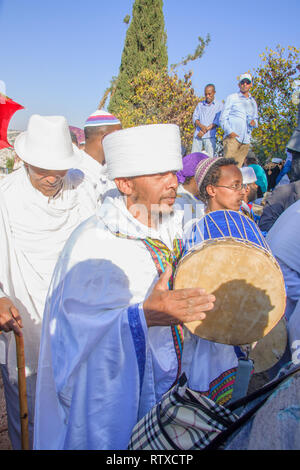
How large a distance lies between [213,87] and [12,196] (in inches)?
319

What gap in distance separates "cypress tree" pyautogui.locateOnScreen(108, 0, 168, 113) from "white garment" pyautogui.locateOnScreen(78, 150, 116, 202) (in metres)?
20.3

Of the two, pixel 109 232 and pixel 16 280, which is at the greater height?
pixel 109 232

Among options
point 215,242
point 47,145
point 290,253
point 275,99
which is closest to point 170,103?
point 275,99

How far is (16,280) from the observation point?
309 centimetres

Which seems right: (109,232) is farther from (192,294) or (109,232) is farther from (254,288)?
(254,288)

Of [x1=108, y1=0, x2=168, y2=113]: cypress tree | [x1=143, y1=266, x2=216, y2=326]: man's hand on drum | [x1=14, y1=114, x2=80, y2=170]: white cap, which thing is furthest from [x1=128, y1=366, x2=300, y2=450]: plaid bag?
[x1=108, y1=0, x2=168, y2=113]: cypress tree

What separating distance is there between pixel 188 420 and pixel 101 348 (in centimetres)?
69

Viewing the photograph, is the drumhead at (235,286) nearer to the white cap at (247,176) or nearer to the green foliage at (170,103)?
the white cap at (247,176)

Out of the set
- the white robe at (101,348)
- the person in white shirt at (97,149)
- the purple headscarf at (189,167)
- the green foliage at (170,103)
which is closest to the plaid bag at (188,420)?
the white robe at (101,348)

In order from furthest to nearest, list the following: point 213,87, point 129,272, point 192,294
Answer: point 213,87 < point 129,272 < point 192,294

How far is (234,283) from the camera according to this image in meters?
1.92

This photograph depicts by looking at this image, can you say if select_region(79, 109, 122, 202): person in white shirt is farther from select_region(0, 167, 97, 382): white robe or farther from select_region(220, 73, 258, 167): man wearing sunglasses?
select_region(220, 73, 258, 167): man wearing sunglasses

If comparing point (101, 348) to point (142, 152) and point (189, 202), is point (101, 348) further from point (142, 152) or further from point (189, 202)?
point (189, 202)
